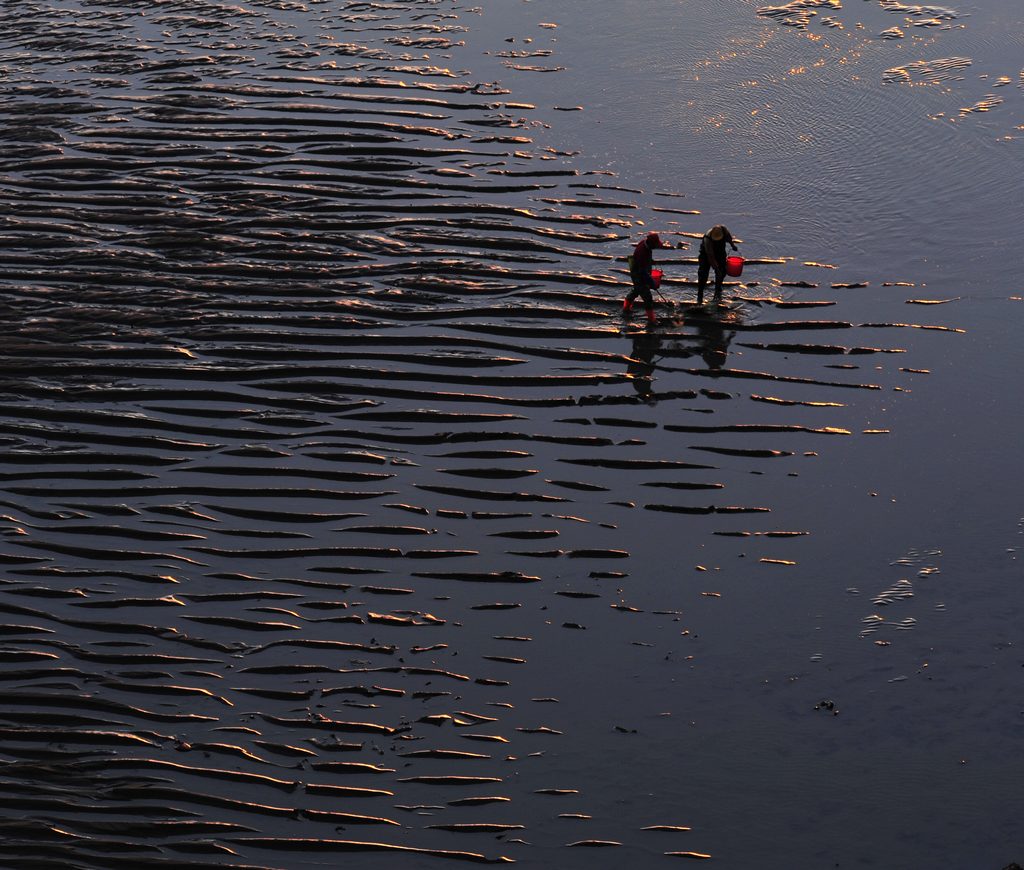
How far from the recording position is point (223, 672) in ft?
31.4

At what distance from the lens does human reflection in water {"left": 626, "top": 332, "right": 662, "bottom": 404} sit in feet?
40.5

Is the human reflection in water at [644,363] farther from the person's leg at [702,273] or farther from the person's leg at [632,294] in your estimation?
the person's leg at [702,273]

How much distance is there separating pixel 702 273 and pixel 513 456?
315cm

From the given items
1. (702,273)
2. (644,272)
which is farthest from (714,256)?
(644,272)

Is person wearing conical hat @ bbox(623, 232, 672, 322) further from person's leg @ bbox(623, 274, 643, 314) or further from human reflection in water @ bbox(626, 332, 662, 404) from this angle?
human reflection in water @ bbox(626, 332, 662, 404)

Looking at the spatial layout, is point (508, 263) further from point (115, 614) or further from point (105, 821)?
point (105, 821)

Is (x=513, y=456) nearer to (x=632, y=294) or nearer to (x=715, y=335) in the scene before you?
(x=632, y=294)

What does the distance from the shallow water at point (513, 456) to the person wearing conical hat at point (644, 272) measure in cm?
25

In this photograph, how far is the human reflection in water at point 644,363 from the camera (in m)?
12.4


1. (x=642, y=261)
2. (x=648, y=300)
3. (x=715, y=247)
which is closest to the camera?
(x=642, y=261)

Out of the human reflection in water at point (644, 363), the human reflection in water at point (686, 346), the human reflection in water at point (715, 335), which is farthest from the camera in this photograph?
the human reflection in water at point (715, 335)

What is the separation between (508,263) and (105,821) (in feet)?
25.3

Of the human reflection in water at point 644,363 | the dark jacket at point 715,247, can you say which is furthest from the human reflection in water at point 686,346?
the dark jacket at point 715,247

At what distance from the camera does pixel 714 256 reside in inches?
513
